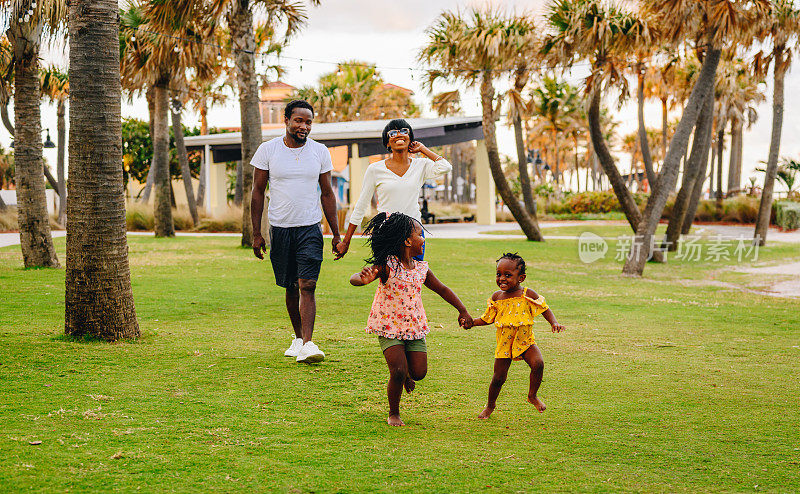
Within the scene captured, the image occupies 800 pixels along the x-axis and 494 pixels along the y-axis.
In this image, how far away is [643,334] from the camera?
27.8ft

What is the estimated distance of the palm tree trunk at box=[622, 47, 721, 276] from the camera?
15.1 metres

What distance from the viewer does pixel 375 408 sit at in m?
5.09

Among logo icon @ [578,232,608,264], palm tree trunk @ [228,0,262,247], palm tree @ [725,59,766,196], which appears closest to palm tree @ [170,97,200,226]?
palm tree trunk @ [228,0,262,247]

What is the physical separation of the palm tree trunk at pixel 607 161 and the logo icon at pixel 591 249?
1.16 m

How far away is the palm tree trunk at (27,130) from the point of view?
39.9ft

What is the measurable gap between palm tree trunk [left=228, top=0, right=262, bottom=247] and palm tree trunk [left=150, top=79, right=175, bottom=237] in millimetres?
5233

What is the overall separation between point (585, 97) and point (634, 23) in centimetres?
264

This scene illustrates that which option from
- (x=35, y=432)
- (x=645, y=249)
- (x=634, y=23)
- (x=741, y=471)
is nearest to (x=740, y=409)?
(x=741, y=471)

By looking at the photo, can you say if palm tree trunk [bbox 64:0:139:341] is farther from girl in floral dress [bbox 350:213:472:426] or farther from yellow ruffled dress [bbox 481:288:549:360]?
yellow ruffled dress [bbox 481:288:549:360]

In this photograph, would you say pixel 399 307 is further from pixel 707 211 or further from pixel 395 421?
pixel 707 211

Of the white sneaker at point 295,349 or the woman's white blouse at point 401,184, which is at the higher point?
the woman's white blouse at point 401,184

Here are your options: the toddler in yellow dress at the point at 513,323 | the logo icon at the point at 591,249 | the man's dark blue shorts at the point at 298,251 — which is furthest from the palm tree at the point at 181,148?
the toddler in yellow dress at the point at 513,323

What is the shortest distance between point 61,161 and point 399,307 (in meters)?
30.8

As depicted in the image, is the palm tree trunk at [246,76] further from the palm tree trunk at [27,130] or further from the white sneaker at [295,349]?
the white sneaker at [295,349]
